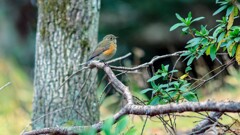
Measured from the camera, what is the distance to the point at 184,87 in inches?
103

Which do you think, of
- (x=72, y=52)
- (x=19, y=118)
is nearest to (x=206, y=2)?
(x=19, y=118)

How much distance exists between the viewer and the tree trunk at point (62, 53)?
4.97 metres

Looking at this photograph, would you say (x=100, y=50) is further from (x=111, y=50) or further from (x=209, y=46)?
(x=209, y=46)

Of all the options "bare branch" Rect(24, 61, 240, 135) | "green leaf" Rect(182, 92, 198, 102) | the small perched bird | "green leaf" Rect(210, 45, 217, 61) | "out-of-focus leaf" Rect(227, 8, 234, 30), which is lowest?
"bare branch" Rect(24, 61, 240, 135)

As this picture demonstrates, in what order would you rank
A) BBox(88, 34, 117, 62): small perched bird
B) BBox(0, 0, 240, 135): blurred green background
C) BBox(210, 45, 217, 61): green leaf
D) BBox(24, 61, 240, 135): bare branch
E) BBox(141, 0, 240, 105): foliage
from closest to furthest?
BBox(24, 61, 240, 135): bare branch
BBox(141, 0, 240, 105): foliage
BBox(210, 45, 217, 61): green leaf
BBox(88, 34, 117, 62): small perched bird
BBox(0, 0, 240, 135): blurred green background

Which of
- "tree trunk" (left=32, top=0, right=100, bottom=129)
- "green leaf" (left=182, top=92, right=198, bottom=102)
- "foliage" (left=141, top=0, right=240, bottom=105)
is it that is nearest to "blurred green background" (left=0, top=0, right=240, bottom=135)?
"tree trunk" (left=32, top=0, right=100, bottom=129)

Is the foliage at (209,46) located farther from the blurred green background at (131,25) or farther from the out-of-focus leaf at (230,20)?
the blurred green background at (131,25)

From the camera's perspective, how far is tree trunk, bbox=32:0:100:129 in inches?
196

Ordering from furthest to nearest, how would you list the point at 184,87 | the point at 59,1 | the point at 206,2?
the point at 206,2 < the point at 59,1 < the point at 184,87

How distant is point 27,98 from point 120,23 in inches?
160

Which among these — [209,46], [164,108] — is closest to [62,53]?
[209,46]

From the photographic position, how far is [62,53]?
5.02m

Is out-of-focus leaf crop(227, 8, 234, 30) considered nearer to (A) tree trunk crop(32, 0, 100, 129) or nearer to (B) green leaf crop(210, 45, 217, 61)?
(B) green leaf crop(210, 45, 217, 61)

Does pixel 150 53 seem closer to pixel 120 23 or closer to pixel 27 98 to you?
pixel 120 23
